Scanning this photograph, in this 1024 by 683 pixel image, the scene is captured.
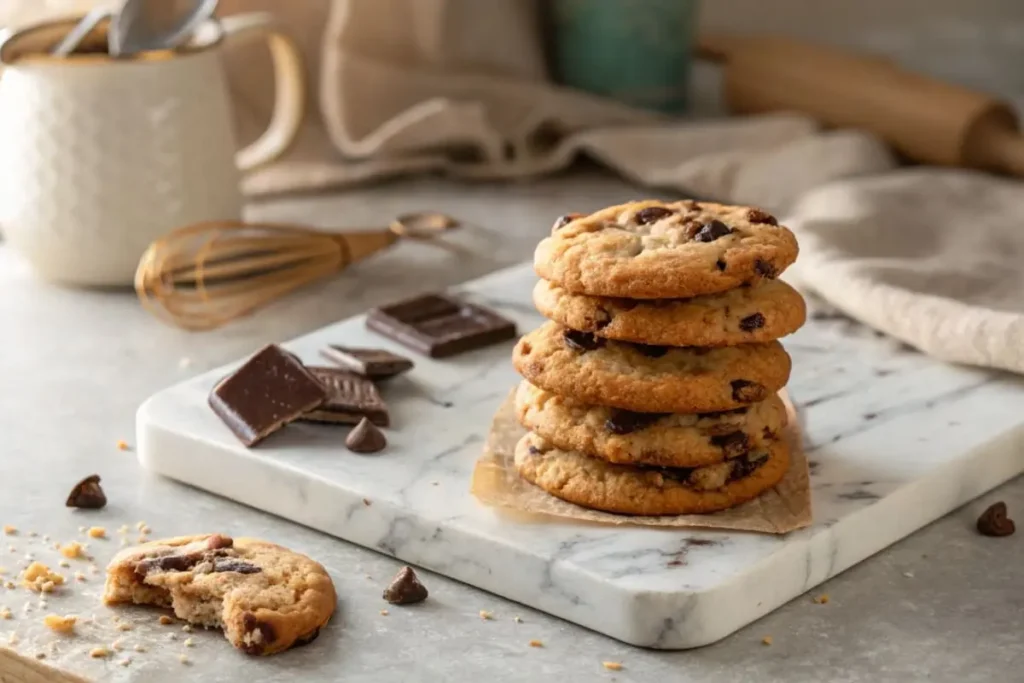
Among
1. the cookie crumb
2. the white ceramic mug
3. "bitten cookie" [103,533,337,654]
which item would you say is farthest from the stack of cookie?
the white ceramic mug

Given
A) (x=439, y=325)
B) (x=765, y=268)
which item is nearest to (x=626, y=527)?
(x=765, y=268)

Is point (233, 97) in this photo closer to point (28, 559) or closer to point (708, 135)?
point (708, 135)

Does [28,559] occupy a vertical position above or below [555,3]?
below

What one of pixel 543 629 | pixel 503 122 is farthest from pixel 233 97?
pixel 543 629

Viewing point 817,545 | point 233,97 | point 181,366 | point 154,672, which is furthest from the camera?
point 233,97

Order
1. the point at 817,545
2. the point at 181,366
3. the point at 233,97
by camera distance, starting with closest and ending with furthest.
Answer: the point at 817,545 → the point at 181,366 → the point at 233,97

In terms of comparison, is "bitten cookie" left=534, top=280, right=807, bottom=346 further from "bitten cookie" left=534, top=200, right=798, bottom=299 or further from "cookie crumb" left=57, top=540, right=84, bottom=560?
"cookie crumb" left=57, top=540, right=84, bottom=560

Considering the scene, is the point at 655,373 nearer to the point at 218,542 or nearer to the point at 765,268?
the point at 765,268
